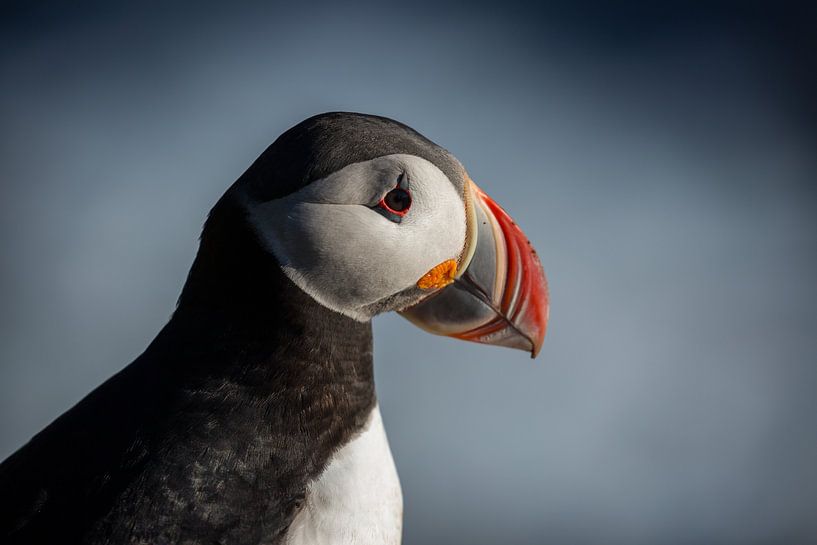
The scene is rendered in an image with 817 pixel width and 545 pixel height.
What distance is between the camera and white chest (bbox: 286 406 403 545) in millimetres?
1154

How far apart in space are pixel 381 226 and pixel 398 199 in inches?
1.8

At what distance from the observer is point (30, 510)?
1.04 metres

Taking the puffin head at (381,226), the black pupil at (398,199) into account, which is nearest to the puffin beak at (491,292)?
the puffin head at (381,226)

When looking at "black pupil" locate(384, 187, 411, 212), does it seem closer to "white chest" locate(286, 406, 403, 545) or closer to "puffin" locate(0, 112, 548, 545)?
"puffin" locate(0, 112, 548, 545)

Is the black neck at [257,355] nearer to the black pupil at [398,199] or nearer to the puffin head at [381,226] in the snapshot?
the puffin head at [381,226]

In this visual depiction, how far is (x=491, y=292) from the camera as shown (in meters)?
1.28

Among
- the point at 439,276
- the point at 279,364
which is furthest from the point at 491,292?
the point at 279,364

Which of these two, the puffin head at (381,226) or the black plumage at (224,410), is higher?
the puffin head at (381,226)

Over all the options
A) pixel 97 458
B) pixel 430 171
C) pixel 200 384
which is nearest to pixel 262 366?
pixel 200 384

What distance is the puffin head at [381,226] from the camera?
3.72 ft

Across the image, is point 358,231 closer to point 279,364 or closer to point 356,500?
point 279,364

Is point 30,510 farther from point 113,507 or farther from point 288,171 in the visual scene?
point 288,171

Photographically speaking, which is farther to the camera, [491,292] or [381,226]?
[491,292]

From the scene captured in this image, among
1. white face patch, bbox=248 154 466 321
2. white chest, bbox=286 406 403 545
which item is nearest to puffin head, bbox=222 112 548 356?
white face patch, bbox=248 154 466 321
